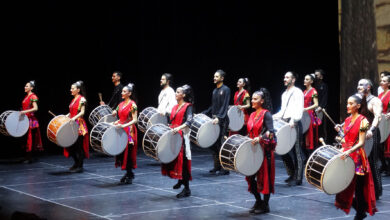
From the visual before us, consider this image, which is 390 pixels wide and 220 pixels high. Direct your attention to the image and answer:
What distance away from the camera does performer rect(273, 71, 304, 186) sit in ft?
26.1

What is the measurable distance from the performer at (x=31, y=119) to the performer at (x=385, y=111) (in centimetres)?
524

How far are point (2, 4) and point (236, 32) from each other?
447cm

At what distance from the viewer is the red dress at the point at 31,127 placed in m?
10.2

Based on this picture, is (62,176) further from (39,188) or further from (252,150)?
(252,150)

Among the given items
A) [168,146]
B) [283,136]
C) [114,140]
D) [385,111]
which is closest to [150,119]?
[114,140]

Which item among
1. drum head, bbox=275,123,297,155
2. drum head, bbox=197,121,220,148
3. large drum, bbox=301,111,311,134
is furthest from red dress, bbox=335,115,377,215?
large drum, bbox=301,111,311,134

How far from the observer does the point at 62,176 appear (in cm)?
920

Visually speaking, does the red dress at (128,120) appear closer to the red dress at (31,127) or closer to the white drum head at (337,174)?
the red dress at (31,127)

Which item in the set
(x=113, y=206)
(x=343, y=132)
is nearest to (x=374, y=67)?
(x=343, y=132)

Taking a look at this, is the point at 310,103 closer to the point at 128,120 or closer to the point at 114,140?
the point at 128,120

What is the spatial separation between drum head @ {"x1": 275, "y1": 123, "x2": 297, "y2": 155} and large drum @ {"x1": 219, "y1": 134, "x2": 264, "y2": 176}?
1.37 m

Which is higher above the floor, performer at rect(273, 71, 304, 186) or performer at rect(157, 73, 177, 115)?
performer at rect(157, 73, 177, 115)

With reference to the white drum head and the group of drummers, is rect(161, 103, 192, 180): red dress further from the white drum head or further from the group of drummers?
the white drum head

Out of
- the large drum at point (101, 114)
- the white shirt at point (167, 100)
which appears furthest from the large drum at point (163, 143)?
the large drum at point (101, 114)
